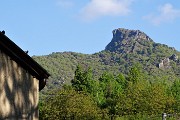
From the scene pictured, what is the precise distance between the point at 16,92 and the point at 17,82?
317mm

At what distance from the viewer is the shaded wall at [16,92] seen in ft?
39.2

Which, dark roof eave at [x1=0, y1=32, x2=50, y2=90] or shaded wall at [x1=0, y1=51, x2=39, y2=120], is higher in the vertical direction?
dark roof eave at [x1=0, y1=32, x2=50, y2=90]

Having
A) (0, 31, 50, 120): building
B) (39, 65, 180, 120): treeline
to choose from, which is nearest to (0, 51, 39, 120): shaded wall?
(0, 31, 50, 120): building

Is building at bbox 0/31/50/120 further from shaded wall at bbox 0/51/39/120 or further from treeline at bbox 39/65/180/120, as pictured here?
treeline at bbox 39/65/180/120

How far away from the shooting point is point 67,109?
49.7 meters

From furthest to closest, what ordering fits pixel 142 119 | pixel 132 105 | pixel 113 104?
pixel 113 104, pixel 132 105, pixel 142 119

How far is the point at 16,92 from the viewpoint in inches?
494

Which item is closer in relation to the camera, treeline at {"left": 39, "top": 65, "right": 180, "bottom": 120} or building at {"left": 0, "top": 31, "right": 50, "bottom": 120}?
building at {"left": 0, "top": 31, "right": 50, "bottom": 120}

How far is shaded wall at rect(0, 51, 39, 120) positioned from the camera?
1196 cm

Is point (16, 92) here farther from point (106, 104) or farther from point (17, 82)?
point (106, 104)

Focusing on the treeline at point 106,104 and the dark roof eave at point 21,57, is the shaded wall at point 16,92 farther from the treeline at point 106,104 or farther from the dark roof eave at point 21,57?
the treeline at point 106,104

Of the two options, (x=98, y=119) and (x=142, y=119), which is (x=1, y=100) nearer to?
(x=142, y=119)

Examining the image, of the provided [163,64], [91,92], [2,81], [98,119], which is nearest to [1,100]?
[2,81]

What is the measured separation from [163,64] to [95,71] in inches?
1374
